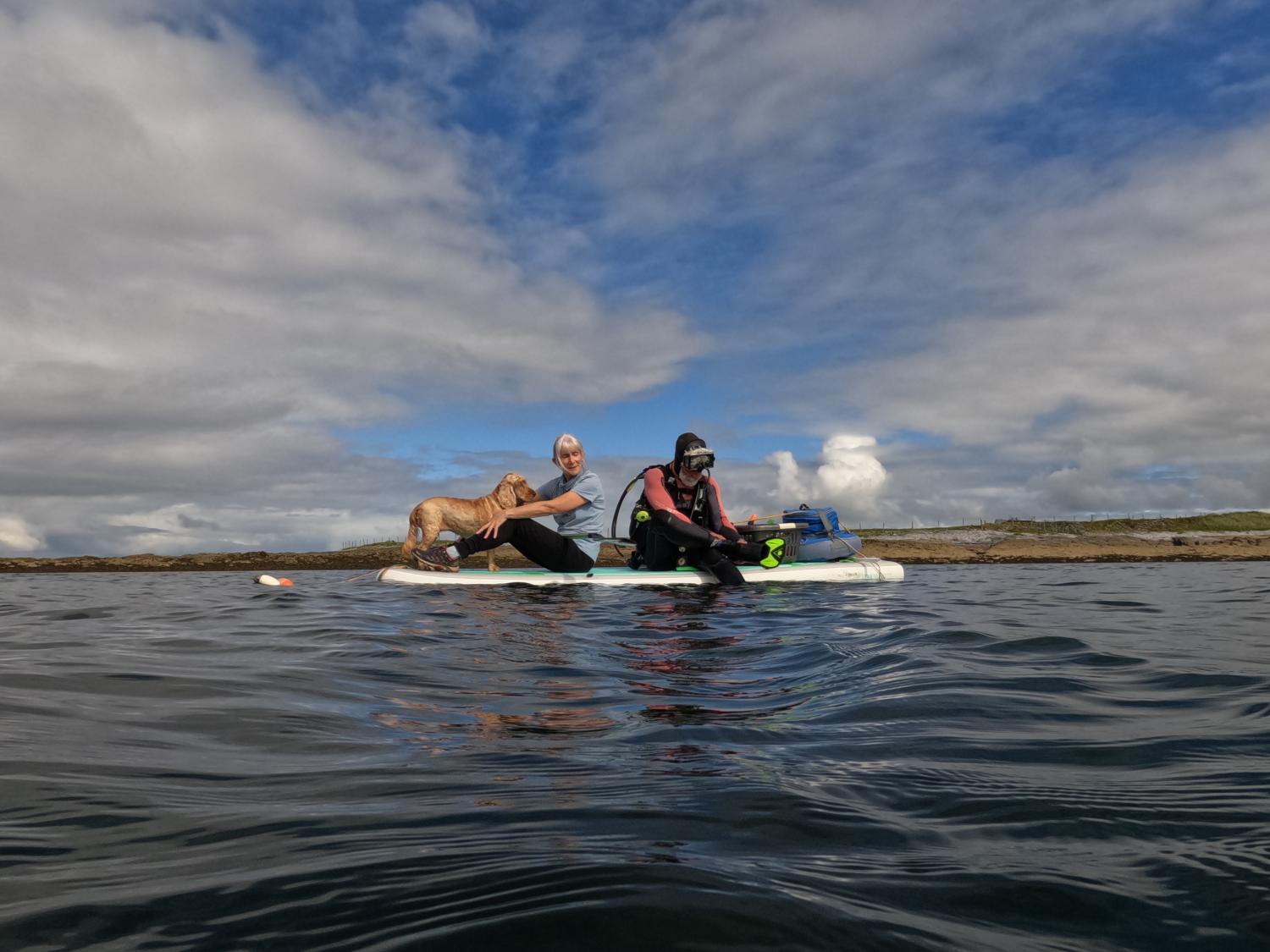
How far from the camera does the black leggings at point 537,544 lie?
39.4ft

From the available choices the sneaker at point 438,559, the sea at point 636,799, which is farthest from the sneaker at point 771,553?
the sea at point 636,799

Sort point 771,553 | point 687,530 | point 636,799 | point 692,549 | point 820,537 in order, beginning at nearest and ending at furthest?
point 636,799, point 687,530, point 692,549, point 771,553, point 820,537

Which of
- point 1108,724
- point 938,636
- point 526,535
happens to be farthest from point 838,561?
point 1108,724

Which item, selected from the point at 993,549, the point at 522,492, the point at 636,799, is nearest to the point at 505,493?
the point at 522,492

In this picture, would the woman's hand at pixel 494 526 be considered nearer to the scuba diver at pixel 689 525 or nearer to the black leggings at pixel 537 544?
the black leggings at pixel 537 544

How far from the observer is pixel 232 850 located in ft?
6.64

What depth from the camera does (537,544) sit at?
1212cm

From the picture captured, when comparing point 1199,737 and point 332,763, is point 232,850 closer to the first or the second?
point 332,763

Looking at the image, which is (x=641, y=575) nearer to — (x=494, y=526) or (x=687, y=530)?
(x=687, y=530)

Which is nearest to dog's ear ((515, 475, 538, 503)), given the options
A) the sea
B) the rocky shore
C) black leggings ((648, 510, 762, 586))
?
black leggings ((648, 510, 762, 586))

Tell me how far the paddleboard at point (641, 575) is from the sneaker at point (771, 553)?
11 centimetres

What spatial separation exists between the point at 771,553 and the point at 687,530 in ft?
7.26

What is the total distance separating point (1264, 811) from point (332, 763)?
10.2ft

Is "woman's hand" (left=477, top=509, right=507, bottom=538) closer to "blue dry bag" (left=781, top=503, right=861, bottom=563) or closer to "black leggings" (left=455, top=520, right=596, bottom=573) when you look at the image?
"black leggings" (left=455, top=520, right=596, bottom=573)
